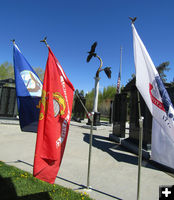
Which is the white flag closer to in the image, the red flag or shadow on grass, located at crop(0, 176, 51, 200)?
the red flag

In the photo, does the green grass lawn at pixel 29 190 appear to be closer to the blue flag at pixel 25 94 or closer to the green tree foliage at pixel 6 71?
the blue flag at pixel 25 94

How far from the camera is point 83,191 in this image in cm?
330

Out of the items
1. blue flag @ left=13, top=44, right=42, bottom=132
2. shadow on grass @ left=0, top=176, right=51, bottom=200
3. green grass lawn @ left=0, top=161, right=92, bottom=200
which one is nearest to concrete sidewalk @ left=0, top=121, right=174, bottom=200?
green grass lawn @ left=0, top=161, right=92, bottom=200

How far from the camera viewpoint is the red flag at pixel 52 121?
2672 mm

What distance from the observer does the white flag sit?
2.33m

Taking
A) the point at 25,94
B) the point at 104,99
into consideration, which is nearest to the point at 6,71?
the point at 104,99

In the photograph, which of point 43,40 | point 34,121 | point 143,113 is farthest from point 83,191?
point 143,113

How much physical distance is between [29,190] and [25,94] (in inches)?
85.5

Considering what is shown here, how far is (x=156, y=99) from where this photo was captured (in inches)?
97.9

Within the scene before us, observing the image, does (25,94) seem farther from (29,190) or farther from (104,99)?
(104,99)

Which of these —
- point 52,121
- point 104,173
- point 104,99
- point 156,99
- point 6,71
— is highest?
point 6,71

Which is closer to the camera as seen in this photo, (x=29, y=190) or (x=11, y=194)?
(x=11, y=194)

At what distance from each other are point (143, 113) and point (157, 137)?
496 centimetres

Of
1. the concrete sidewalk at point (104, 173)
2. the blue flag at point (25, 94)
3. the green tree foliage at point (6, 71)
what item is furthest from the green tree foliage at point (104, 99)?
the blue flag at point (25, 94)
